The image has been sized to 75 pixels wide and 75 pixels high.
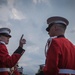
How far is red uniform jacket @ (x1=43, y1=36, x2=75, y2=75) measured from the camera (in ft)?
18.6

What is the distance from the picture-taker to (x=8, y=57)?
306 inches

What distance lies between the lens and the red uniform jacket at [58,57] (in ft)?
18.6

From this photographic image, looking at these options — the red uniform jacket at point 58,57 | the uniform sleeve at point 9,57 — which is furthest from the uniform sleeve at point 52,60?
the uniform sleeve at point 9,57

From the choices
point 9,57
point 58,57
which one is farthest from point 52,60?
point 9,57

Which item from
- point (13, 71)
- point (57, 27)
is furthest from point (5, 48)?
point (57, 27)

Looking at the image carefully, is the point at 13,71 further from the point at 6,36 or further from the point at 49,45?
the point at 49,45

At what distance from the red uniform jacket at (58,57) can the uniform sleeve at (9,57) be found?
2113mm

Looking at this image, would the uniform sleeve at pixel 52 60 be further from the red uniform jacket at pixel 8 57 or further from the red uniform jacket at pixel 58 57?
the red uniform jacket at pixel 8 57

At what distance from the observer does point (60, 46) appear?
5.86m

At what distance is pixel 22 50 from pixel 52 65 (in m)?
2.47

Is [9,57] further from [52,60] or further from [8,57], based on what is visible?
[52,60]

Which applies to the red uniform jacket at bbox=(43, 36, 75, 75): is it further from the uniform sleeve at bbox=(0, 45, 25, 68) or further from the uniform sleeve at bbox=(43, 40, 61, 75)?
the uniform sleeve at bbox=(0, 45, 25, 68)

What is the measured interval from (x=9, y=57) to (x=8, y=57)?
0.03 metres

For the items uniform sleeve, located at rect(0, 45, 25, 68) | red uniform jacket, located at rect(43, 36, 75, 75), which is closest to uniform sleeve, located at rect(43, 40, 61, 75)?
red uniform jacket, located at rect(43, 36, 75, 75)
